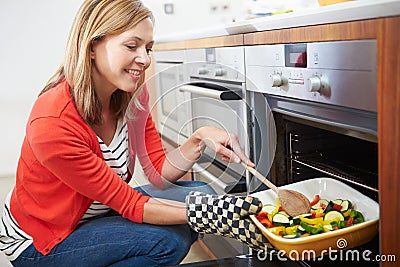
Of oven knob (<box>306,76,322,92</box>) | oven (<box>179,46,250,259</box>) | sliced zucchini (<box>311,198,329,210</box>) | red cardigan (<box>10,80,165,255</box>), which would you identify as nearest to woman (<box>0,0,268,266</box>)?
red cardigan (<box>10,80,165,255</box>)

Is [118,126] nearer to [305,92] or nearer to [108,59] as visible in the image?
[108,59]

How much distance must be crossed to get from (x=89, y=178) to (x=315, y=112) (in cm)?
54

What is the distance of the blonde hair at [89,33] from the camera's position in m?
1.26

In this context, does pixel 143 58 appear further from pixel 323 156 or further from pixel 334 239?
pixel 334 239

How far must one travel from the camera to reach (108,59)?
130 centimetres

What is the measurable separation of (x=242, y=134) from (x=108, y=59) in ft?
1.40

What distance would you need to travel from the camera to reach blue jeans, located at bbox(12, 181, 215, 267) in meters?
1.29

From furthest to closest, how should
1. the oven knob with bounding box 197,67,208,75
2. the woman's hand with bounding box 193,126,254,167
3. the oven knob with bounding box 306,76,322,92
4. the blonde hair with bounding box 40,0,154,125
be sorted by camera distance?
the oven knob with bounding box 197,67,208,75, the woman's hand with bounding box 193,126,254,167, the blonde hair with bounding box 40,0,154,125, the oven knob with bounding box 306,76,322,92

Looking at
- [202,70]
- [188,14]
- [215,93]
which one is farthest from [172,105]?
[188,14]

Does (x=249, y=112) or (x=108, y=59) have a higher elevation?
(x=108, y=59)

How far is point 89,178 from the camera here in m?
1.24

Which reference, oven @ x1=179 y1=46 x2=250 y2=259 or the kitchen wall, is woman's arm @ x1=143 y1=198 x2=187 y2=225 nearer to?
oven @ x1=179 y1=46 x2=250 y2=259

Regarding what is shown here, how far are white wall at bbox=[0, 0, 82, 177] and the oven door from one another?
1998mm

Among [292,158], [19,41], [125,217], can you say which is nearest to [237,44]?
[292,158]
